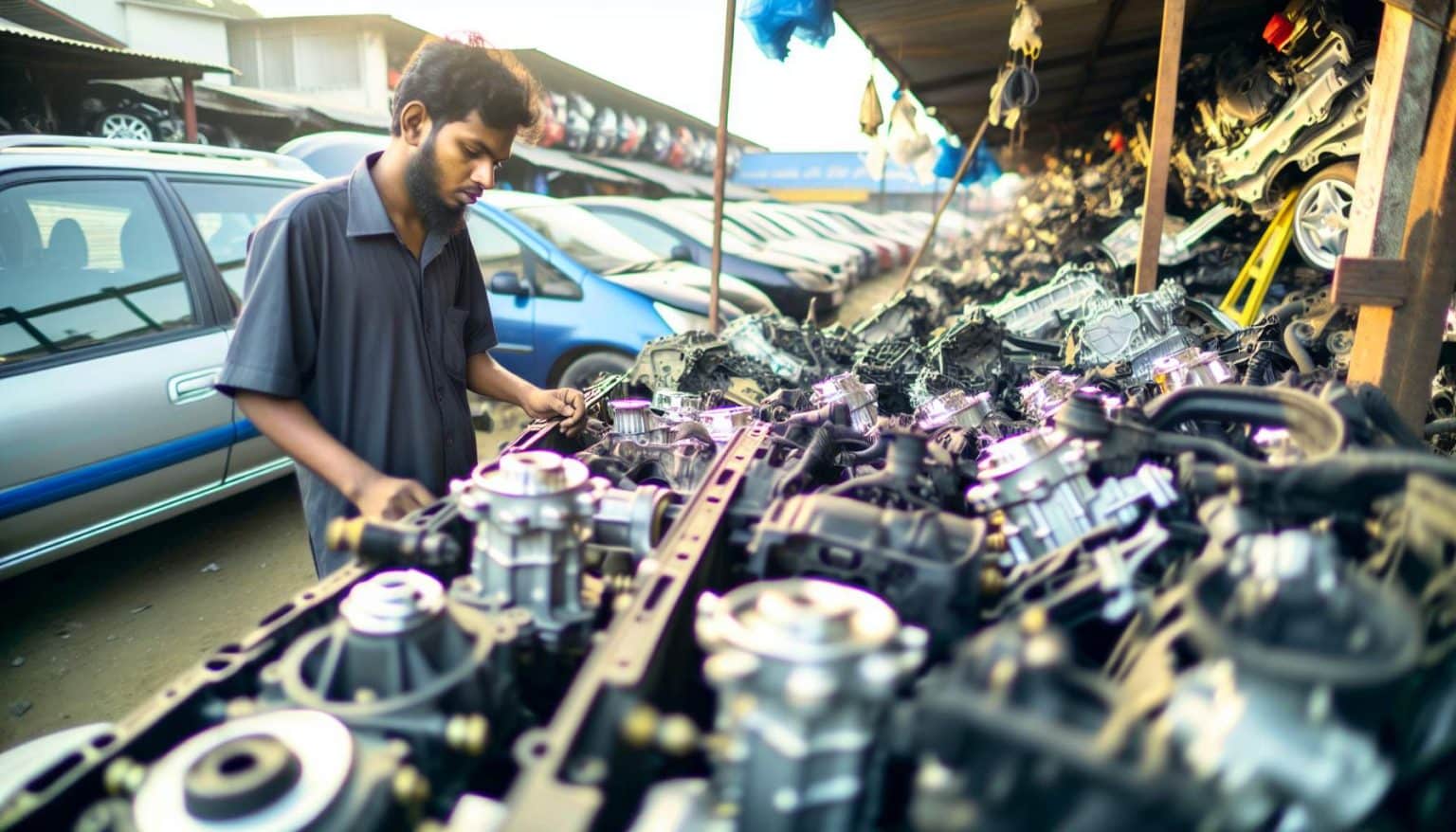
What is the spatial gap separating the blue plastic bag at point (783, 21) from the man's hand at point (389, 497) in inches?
142

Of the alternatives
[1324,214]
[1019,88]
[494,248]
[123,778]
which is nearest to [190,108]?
[494,248]

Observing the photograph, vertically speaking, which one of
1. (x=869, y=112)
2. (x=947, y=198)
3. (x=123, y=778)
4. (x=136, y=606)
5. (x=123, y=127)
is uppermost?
(x=869, y=112)

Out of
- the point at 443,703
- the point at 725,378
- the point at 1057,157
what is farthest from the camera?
the point at 1057,157

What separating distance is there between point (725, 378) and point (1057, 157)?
12.5m

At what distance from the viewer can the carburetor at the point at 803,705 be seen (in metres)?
0.70

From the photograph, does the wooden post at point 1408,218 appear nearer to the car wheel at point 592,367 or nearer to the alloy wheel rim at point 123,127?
the car wheel at point 592,367

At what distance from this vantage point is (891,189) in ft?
113

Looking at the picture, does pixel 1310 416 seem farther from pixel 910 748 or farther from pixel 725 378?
pixel 725 378

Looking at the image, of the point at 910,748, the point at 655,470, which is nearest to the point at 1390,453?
the point at 910,748

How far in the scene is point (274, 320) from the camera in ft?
5.70

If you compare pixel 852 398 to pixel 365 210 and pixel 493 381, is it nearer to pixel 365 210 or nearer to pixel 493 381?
pixel 493 381

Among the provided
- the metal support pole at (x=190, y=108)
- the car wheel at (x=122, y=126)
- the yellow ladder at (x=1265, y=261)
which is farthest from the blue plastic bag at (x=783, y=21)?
the metal support pole at (x=190, y=108)

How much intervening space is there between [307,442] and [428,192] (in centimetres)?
71

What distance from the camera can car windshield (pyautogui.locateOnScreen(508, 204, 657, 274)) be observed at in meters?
6.11
